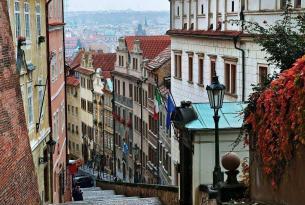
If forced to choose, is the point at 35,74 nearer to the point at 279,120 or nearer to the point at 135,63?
the point at 279,120

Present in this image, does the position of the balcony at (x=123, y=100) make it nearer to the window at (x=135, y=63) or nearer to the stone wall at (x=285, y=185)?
the window at (x=135, y=63)

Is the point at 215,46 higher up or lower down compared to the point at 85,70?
higher up

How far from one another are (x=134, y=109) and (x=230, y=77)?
30.6 meters

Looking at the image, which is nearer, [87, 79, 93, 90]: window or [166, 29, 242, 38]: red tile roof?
[166, 29, 242, 38]: red tile roof

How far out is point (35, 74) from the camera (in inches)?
973

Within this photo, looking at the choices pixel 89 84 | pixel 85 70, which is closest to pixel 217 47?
pixel 89 84

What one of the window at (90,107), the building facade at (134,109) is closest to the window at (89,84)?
the window at (90,107)

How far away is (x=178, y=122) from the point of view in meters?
15.2

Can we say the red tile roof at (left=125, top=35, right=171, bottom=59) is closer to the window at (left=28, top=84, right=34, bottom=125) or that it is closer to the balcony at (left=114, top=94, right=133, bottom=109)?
the balcony at (left=114, top=94, right=133, bottom=109)

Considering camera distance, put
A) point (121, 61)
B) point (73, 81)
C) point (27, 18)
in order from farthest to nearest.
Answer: point (73, 81)
point (121, 61)
point (27, 18)

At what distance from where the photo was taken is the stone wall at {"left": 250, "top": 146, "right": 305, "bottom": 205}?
6863 millimetres

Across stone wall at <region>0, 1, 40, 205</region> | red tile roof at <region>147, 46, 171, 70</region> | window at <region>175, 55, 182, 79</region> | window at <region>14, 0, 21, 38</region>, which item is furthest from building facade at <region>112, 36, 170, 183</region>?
stone wall at <region>0, 1, 40, 205</region>

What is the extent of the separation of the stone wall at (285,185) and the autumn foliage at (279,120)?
0.31 feet

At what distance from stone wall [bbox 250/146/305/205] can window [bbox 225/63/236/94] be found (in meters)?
19.3
